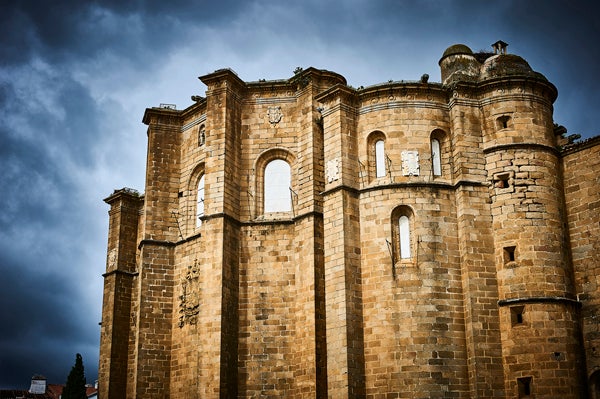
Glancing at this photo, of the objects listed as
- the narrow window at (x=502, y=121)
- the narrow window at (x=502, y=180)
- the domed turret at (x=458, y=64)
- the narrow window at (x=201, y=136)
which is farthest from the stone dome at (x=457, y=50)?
the narrow window at (x=201, y=136)

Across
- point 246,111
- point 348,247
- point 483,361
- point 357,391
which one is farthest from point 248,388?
point 246,111

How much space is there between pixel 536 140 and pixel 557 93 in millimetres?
2530

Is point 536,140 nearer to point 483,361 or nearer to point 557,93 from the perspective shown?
point 557,93

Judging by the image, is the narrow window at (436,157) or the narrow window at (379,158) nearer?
the narrow window at (436,157)

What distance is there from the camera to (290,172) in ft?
97.0

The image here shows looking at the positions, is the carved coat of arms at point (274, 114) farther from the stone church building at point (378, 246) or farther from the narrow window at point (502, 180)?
the narrow window at point (502, 180)

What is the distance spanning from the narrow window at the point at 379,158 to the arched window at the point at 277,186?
391 centimetres

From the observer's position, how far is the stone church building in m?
24.4

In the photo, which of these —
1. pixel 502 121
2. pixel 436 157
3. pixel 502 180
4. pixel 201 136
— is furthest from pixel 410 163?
pixel 201 136

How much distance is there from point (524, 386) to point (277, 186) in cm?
1169

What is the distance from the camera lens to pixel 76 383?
39125 mm

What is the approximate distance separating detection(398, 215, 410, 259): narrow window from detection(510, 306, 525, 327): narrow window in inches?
151

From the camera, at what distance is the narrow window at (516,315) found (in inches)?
960

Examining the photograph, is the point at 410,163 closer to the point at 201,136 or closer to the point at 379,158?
the point at 379,158
